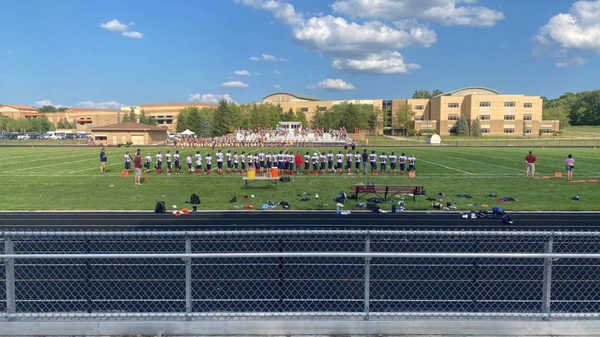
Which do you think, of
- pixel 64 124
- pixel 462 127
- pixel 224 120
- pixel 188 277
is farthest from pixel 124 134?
pixel 64 124

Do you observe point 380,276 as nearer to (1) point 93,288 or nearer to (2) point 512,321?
(2) point 512,321

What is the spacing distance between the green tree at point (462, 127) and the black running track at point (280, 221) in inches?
3510

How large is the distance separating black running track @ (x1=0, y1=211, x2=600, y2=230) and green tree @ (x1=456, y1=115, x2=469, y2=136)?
8916 centimetres

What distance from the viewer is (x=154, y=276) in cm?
789

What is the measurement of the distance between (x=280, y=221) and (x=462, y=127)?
94.6 meters

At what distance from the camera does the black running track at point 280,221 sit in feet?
41.7

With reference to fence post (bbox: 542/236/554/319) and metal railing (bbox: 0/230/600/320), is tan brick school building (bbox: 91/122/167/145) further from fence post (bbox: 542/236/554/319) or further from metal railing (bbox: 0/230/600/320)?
fence post (bbox: 542/236/554/319)

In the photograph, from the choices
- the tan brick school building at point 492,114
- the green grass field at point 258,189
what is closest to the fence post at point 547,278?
the green grass field at point 258,189

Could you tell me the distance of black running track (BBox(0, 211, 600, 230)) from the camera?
501 inches

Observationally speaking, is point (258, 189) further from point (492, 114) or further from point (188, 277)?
Result: point (492, 114)

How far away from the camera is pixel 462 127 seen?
327 ft

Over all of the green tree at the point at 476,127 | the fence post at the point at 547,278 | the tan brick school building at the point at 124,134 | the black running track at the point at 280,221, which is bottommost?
the black running track at the point at 280,221

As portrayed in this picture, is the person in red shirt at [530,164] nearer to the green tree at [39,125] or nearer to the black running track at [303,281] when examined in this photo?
the black running track at [303,281]

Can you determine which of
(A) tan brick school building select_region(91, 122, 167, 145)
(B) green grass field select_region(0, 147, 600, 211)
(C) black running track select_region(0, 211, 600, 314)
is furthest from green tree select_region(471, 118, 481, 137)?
(C) black running track select_region(0, 211, 600, 314)
